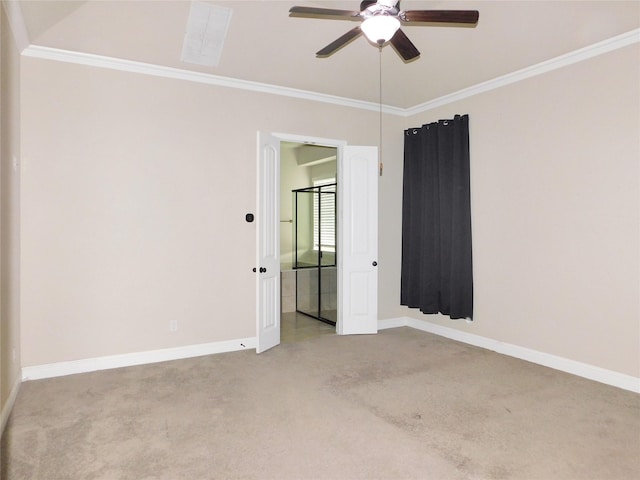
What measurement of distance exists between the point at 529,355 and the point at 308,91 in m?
3.72

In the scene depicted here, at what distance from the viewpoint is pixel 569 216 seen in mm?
3938

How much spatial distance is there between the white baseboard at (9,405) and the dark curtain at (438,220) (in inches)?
164

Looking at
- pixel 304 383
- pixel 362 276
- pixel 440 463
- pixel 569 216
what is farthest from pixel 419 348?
pixel 440 463

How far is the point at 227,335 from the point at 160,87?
104 inches

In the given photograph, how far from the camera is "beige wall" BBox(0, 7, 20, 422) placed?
299 cm

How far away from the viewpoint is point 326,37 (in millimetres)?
3762

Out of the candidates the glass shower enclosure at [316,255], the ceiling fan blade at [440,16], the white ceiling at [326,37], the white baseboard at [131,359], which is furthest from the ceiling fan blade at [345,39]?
the white baseboard at [131,359]

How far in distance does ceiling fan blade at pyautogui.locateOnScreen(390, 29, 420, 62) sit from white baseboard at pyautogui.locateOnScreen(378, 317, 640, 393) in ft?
10.2

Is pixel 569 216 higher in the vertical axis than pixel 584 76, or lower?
lower

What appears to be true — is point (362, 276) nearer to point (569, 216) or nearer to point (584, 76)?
point (569, 216)

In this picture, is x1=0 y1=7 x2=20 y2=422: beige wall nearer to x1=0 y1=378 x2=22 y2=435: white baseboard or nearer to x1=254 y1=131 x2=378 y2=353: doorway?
x1=0 y1=378 x2=22 y2=435: white baseboard

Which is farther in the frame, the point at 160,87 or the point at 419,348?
the point at 419,348

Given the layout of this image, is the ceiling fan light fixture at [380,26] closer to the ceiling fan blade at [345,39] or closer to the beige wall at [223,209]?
the ceiling fan blade at [345,39]

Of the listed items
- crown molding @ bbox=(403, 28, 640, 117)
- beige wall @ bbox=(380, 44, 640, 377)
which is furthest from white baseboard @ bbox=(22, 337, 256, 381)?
crown molding @ bbox=(403, 28, 640, 117)
